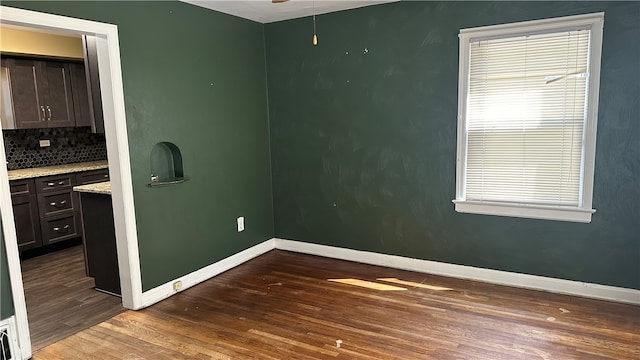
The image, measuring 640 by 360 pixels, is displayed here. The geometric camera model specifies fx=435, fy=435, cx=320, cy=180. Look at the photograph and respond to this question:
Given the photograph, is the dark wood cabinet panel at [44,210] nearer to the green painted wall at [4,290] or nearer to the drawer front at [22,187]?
the drawer front at [22,187]

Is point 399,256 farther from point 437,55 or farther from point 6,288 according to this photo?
point 6,288

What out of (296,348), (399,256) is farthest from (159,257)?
(399,256)

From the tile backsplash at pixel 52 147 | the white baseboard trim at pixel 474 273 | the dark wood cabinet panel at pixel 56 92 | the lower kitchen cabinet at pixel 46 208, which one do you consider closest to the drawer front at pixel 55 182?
the lower kitchen cabinet at pixel 46 208

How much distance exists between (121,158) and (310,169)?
6.19 feet

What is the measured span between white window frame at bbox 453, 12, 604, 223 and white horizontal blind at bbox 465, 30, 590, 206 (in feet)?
0.14

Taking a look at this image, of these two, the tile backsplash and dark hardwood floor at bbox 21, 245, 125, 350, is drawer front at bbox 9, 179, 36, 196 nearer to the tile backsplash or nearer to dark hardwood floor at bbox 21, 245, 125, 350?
the tile backsplash

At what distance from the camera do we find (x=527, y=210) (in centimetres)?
347

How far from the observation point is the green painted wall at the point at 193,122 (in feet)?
10.6

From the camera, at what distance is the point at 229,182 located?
13.7 feet

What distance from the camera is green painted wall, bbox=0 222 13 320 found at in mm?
2535

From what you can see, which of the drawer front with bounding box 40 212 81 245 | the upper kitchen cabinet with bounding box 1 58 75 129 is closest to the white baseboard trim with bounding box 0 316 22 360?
the drawer front with bounding box 40 212 81 245

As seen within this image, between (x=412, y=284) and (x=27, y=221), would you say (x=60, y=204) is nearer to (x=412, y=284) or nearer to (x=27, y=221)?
(x=27, y=221)

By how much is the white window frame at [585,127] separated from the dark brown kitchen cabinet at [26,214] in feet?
14.3

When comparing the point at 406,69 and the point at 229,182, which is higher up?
the point at 406,69
